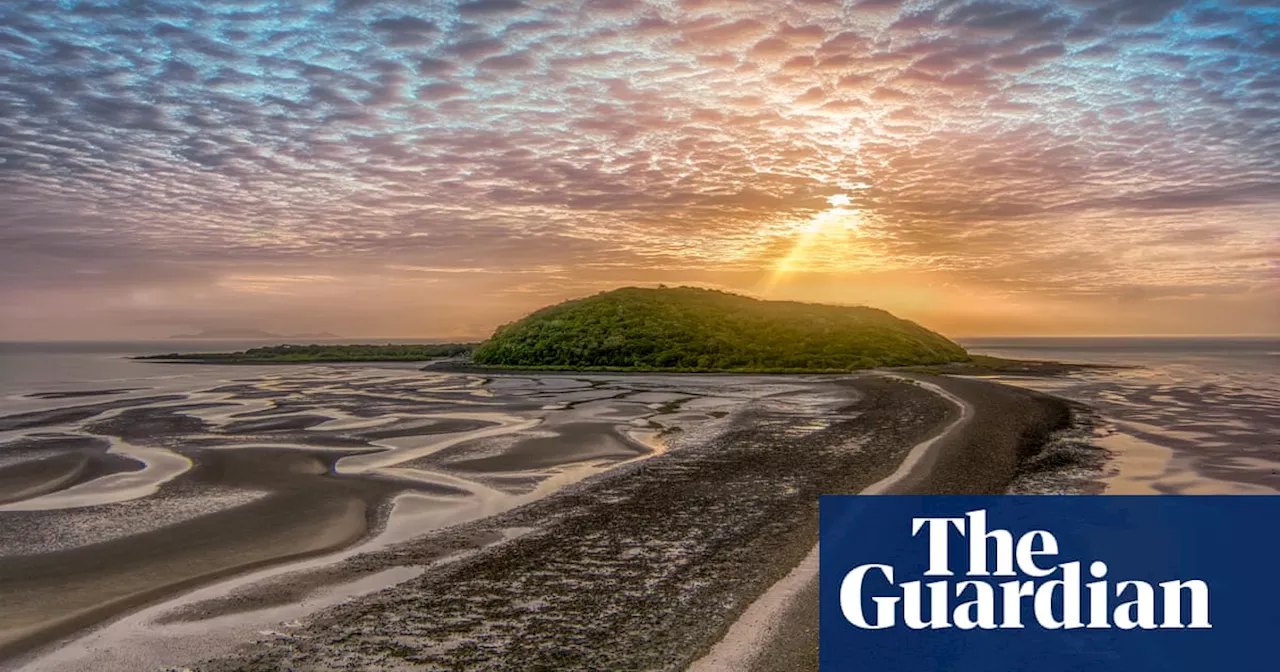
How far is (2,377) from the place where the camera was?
62750 millimetres

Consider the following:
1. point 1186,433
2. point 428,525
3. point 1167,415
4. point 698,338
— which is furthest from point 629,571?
point 698,338

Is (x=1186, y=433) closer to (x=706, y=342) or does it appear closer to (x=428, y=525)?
(x=428, y=525)

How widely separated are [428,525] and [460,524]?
544 mm

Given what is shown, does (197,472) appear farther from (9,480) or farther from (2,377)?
(2,377)

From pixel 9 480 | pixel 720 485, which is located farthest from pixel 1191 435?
pixel 9 480

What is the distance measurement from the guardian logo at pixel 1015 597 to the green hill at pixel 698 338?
173 ft

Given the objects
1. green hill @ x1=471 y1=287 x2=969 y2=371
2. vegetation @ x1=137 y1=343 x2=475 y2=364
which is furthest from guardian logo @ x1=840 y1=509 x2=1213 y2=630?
vegetation @ x1=137 y1=343 x2=475 y2=364

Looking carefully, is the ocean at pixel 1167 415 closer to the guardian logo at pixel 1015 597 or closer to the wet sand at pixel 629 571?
the wet sand at pixel 629 571

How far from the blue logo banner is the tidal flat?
3.93 feet

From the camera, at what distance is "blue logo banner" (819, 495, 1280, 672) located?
25.9 ft

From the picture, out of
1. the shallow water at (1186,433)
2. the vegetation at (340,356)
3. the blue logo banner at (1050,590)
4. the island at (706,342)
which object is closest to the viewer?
the blue logo banner at (1050,590)

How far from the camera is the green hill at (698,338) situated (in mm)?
70875

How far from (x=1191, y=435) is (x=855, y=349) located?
51.2 metres

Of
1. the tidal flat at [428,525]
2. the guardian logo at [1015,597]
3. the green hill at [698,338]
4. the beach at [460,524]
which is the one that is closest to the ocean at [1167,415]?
the beach at [460,524]
